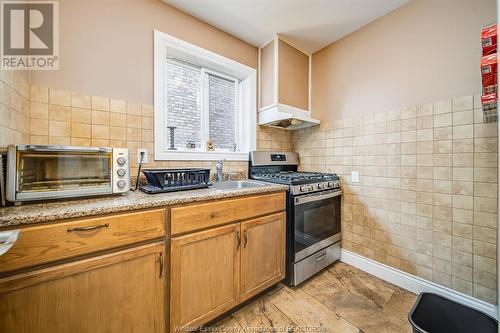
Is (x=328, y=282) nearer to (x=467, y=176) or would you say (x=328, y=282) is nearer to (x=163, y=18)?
(x=467, y=176)

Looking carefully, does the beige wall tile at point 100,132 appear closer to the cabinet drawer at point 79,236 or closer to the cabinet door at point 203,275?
the cabinet drawer at point 79,236

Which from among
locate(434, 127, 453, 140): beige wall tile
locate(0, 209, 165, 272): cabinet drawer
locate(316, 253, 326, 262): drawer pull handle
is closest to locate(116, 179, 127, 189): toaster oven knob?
locate(0, 209, 165, 272): cabinet drawer

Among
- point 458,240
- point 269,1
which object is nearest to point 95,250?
point 269,1

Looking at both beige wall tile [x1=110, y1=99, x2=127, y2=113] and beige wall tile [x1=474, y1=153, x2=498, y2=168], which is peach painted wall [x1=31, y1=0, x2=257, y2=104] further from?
beige wall tile [x1=474, y1=153, x2=498, y2=168]

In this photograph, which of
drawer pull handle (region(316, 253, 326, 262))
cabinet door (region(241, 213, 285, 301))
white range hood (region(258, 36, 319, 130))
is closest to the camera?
cabinet door (region(241, 213, 285, 301))

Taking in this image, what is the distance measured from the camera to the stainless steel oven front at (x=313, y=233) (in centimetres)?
173

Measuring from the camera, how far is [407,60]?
1.75 m

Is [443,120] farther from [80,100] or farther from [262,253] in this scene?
[80,100]

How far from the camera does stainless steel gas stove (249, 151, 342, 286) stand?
1.73 meters

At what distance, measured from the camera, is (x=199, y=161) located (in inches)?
77.2

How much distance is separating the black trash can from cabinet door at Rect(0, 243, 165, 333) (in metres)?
1.60

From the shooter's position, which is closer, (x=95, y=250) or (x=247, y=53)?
(x=95, y=250)

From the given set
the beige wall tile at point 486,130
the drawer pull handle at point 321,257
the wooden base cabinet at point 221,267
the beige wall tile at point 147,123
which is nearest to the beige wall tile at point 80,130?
the beige wall tile at point 147,123

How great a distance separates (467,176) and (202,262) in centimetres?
202
